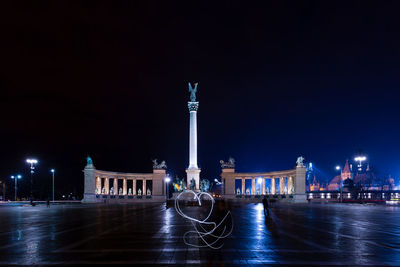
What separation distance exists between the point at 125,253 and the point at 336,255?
26.1ft

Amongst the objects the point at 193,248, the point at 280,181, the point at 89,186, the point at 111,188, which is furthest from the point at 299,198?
the point at 193,248

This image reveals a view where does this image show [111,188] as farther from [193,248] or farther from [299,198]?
[193,248]

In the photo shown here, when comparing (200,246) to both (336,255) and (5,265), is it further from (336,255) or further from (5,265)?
(5,265)

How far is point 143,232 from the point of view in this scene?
63.8 feet

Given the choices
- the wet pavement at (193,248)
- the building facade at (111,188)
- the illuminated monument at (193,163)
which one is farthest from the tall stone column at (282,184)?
the wet pavement at (193,248)

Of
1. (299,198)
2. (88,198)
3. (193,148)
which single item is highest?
(193,148)

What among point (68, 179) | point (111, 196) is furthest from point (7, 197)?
point (111, 196)

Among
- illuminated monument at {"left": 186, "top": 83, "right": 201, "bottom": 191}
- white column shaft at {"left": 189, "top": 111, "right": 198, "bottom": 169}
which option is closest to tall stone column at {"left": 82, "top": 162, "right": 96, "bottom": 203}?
illuminated monument at {"left": 186, "top": 83, "right": 201, "bottom": 191}

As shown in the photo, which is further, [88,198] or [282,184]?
[282,184]

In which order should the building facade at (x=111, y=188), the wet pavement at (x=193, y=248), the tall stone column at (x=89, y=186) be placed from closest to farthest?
the wet pavement at (x=193, y=248), the tall stone column at (x=89, y=186), the building facade at (x=111, y=188)

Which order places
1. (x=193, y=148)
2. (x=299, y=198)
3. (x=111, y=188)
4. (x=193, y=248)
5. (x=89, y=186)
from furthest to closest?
1. (x=111, y=188)
2. (x=193, y=148)
3. (x=299, y=198)
4. (x=89, y=186)
5. (x=193, y=248)

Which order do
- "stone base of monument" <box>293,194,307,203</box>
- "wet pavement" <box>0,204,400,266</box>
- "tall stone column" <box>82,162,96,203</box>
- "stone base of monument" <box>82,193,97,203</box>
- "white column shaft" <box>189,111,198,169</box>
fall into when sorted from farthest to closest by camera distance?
"white column shaft" <box>189,111,198,169</box>, "stone base of monument" <box>293,194,307,203</box>, "tall stone column" <box>82,162,96,203</box>, "stone base of monument" <box>82,193,97,203</box>, "wet pavement" <box>0,204,400,266</box>

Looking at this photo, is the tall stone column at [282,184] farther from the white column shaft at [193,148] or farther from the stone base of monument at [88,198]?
the stone base of monument at [88,198]

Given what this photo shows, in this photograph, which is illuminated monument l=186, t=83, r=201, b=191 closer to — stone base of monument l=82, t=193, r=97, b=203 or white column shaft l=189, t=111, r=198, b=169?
white column shaft l=189, t=111, r=198, b=169
